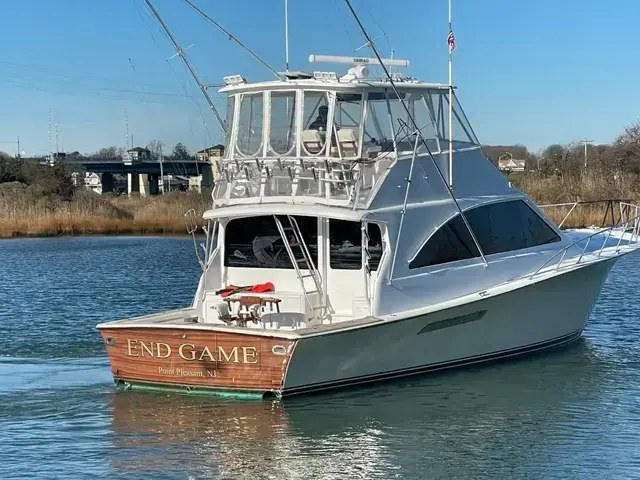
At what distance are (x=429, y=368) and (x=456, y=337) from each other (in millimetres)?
612

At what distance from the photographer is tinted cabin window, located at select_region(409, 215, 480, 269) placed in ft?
45.9

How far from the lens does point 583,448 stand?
1105cm

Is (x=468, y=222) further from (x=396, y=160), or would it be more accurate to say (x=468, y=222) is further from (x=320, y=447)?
(x=320, y=447)

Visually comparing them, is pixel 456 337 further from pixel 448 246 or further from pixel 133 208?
pixel 133 208

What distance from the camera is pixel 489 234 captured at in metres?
15.0

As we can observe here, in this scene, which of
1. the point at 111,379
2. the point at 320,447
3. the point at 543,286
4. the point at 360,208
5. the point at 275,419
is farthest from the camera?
the point at 543,286

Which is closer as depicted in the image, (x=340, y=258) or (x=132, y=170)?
(x=340, y=258)

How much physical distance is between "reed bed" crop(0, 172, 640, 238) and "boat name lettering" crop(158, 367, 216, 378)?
29688mm

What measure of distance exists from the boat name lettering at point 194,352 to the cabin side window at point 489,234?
285 cm

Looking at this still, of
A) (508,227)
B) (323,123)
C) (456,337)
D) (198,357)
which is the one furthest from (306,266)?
(508,227)

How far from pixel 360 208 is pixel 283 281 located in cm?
173

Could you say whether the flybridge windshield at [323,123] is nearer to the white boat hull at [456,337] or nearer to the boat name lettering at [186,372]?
the white boat hull at [456,337]

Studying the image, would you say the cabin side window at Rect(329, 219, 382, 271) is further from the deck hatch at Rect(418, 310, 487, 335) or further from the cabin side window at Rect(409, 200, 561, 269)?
the deck hatch at Rect(418, 310, 487, 335)

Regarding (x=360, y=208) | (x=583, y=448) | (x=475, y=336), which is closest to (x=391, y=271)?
(x=360, y=208)
